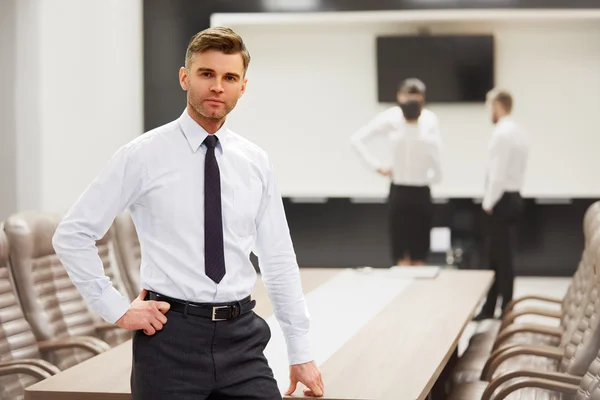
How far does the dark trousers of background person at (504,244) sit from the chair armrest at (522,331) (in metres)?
2.90

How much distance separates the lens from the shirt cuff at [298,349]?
246cm

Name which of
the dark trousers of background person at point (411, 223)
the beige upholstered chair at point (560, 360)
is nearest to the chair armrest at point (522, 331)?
the beige upholstered chair at point (560, 360)

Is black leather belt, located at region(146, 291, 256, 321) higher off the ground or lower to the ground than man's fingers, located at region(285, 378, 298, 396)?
higher

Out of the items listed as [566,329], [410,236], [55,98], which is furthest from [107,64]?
[566,329]

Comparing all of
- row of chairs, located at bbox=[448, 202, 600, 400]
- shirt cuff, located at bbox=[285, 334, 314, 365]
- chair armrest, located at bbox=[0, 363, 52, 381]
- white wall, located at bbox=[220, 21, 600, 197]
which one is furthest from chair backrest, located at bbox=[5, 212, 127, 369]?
white wall, located at bbox=[220, 21, 600, 197]

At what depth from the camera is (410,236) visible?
7.63 metres

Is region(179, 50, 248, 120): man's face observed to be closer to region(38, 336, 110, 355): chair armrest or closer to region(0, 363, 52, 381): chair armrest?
region(0, 363, 52, 381): chair armrest

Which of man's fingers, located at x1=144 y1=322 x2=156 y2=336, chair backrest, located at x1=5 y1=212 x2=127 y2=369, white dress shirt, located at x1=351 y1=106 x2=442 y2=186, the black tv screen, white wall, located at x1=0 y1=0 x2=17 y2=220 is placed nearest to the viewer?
man's fingers, located at x1=144 y1=322 x2=156 y2=336

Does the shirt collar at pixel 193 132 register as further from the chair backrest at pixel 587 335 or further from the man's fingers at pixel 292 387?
the chair backrest at pixel 587 335

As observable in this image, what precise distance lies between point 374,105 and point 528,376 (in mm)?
7375

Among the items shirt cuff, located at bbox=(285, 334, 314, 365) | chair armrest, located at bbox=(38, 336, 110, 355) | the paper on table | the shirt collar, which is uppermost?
the shirt collar

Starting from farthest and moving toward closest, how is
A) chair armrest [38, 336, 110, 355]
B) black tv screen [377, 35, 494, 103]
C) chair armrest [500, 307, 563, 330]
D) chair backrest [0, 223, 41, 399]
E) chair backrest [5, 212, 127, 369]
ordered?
black tv screen [377, 35, 494, 103] → chair armrest [500, 307, 563, 330] → chair backrest [5, 212, 127, 369] → chair armrest [38, 336, 110, 355] → chair backrest [0, 223, 41, 399]

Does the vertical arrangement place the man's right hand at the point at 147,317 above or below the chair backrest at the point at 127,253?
above

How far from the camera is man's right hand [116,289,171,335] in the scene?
219cm
